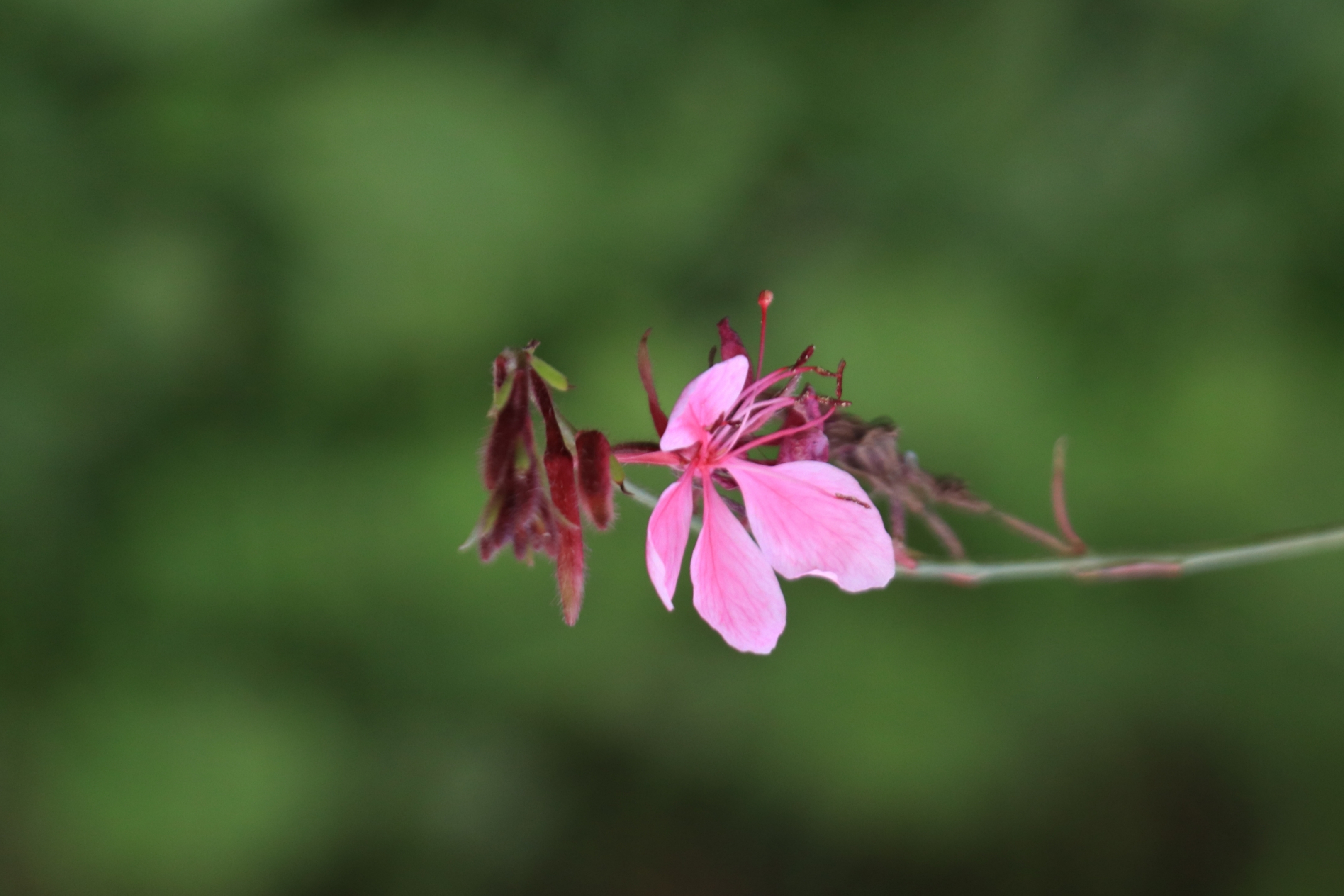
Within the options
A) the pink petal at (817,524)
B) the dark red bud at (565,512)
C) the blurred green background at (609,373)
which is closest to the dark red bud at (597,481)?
the dark red bud at (565,512)

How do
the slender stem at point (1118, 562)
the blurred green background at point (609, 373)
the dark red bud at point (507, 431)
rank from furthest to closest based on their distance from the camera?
the blurred green background at point (609, 373) → the slender stem at point (1118, 562) → the dark red bud at point (507, 431)

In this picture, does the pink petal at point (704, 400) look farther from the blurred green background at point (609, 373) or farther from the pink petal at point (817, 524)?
the blurred green background at point (609, 373)

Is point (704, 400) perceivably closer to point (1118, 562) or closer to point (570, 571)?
point (570, 571)

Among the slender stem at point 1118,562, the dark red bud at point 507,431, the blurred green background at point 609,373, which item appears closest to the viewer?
the dark red bud at point 507,431

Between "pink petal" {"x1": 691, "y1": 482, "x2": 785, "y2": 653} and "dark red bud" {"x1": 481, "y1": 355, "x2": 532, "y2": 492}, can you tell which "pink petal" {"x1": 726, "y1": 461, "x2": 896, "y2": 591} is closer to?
"pink petal" {"x1": 691, "y1": 482, "x2": 785, "y2": 653}

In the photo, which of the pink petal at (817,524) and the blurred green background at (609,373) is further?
the blurred green background at (609,373)

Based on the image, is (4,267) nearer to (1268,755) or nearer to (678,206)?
(678,206)
